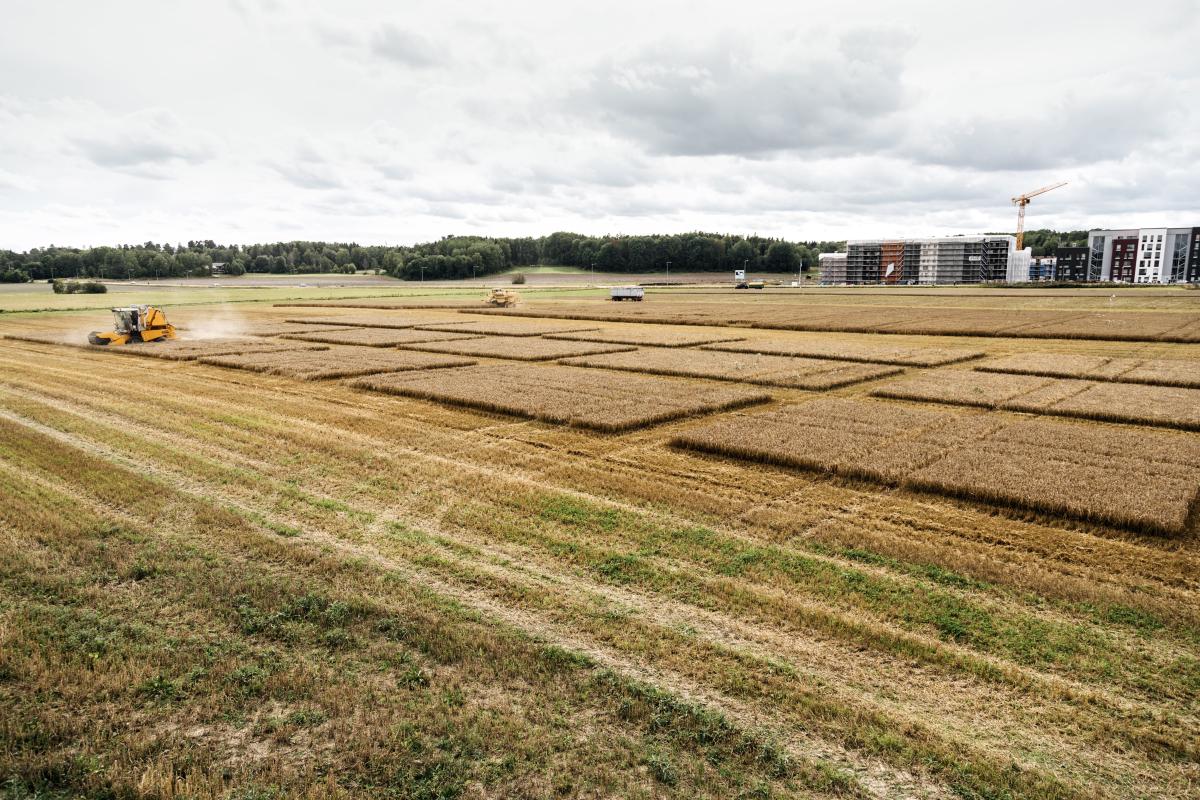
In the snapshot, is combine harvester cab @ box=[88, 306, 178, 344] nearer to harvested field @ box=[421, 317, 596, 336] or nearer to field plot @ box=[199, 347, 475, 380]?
field plot @ box=[199, 347, 475, 380]

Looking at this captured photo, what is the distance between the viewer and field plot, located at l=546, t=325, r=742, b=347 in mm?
42344

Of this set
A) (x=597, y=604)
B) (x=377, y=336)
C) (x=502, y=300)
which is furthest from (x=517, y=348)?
(x=502, y=300)

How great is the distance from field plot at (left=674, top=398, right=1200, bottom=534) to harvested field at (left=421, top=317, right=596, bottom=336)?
30318mm

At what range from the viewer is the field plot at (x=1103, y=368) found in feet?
92.0

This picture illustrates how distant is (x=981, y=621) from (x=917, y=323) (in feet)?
169

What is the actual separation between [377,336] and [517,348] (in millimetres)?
11913

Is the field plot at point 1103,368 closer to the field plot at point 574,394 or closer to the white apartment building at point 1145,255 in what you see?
the field plot at point 574,394

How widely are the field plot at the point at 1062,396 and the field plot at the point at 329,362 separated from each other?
18.2 meters

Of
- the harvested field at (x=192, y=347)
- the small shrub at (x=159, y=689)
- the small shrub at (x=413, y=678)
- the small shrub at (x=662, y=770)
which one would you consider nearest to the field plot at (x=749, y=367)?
the harvested field at (x=192, y=347)

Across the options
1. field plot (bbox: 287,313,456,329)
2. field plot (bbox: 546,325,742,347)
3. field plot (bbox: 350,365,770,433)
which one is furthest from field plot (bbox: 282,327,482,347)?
field plot (bbox: 350,365,770,433)

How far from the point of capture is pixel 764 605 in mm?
9367

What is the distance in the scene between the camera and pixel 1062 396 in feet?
79.0

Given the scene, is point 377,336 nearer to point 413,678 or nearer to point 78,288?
point 413,678

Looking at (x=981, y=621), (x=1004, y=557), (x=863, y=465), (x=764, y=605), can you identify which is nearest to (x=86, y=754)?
(x=764, y=605)
